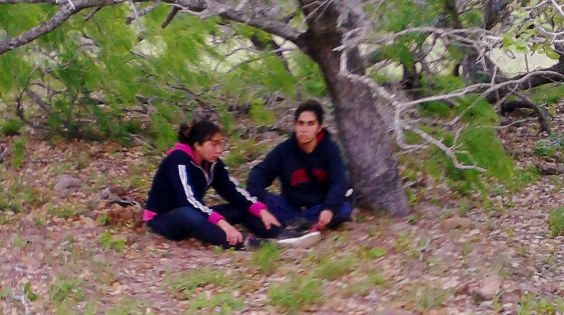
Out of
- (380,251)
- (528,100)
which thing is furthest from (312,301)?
(528,100)

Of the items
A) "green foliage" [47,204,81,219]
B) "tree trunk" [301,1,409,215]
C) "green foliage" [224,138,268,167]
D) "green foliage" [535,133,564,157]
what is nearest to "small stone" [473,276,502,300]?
"tree trunk" [301,1,409,215]

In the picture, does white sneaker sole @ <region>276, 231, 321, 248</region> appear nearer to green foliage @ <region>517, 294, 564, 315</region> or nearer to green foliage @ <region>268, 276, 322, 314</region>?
green foliage @ <region>268, 276, 322, 314</region>

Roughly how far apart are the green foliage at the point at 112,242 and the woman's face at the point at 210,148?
743mm

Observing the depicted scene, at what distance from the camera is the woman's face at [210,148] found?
520 cm

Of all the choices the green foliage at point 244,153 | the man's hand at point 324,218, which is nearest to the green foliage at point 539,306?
the man's hand at point 324,218

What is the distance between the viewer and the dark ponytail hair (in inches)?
204

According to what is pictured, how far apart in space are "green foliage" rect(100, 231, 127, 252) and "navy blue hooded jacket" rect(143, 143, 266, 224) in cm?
30

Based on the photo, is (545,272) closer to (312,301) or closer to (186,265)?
(312,301)

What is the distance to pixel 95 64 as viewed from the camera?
6.92 m

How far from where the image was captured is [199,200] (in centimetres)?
528

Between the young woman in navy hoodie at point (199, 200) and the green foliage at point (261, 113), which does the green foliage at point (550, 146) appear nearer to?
the green foliage at point (261, 113)

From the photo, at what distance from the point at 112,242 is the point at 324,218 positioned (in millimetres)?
1336

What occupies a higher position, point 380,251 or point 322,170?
point 322,170

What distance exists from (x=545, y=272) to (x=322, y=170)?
5.20 ft
